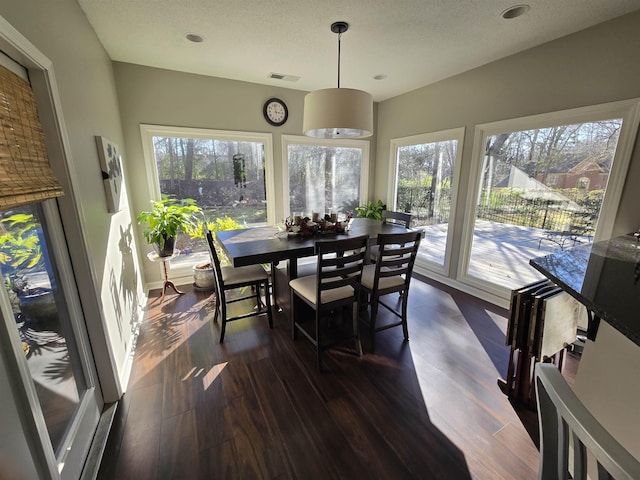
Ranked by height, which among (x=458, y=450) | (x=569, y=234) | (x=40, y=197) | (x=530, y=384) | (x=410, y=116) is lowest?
(x=458, y=450)

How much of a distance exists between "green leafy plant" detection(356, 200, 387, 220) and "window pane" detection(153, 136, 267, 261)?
1640mm

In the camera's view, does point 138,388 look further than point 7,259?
Yes

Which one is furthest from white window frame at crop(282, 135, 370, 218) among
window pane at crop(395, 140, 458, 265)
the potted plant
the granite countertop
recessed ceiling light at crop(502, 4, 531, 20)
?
the granite countertop

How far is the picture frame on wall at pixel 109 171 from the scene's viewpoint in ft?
6.86

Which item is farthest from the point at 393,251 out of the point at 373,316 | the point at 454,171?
the point at 454,171

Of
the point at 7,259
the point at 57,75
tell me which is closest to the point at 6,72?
the point at 57,75

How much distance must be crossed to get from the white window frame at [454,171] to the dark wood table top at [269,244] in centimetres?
110

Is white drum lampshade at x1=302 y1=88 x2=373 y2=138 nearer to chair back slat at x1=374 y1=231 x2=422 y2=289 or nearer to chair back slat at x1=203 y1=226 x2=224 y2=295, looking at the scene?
chair back slat at x1=374 y1=231 x2=422 y2=289

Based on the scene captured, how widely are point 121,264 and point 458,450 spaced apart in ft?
9.19

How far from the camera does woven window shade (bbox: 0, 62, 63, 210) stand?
101 centimetres

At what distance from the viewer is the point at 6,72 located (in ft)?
3.65

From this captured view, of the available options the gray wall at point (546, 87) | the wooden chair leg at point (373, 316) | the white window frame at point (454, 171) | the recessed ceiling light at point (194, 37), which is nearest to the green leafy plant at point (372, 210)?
the white window frame at point (454, 171)

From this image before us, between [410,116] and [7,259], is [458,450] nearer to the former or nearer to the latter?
[7,259]

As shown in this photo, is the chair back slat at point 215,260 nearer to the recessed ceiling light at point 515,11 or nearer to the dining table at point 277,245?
the dining table at point 277,245
